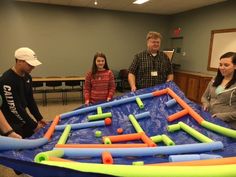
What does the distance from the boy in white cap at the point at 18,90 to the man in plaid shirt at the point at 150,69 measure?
1212mm

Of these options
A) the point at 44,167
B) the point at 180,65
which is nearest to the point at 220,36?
the point at 180,65

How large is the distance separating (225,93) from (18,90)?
1734 millimetres

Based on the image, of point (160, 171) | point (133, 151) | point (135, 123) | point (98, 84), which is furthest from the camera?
point (98, 84)

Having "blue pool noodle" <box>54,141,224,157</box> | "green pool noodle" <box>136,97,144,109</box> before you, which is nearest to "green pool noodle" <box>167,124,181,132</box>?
"blue pool noodle" <box>54,141,224,157</box>

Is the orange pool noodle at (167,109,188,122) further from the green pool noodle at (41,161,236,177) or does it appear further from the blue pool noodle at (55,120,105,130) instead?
the green pool noodle at (41,161,236,177)

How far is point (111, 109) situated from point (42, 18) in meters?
5.14

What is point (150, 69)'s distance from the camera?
2.61 m

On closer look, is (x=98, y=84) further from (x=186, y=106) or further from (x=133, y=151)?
(x=133, y=151)

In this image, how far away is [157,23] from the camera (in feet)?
24.5

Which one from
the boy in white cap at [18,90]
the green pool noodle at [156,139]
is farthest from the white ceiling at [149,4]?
the green pool noodle at [156,139]

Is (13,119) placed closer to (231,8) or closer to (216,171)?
(216,171)

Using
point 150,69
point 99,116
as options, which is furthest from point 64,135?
point 150,69

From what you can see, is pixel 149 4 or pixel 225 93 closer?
pixel 225 93

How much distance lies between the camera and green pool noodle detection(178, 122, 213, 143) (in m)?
1.40
